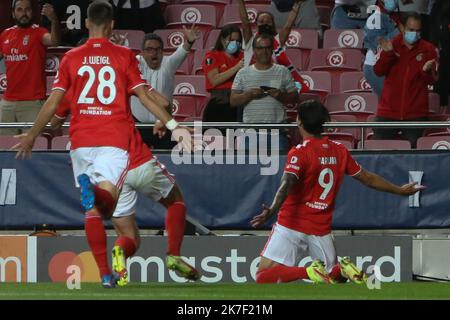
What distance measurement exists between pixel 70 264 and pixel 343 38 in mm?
5293

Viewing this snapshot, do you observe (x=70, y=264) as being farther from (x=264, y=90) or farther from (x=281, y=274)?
(x=281, y=274)

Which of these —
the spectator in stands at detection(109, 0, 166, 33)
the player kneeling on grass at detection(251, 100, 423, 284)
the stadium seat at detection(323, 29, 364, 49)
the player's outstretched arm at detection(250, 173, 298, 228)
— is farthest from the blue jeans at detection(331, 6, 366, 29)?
the player's outstretched arm at detection(250, 173, 298, 228)

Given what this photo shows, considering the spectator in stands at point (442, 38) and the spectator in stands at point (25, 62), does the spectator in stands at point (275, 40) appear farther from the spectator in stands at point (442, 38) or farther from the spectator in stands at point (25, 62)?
the spectator in stands at point (25, 62)

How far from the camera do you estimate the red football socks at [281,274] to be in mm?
12289

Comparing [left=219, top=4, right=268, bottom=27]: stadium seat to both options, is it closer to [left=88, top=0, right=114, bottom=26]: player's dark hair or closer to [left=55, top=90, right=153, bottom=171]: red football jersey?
[left=55, top=90, right=153, bottom=171]: red football jersey

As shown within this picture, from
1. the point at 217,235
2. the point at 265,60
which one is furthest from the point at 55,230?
the point at 265,60

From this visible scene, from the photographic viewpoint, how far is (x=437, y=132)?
1641 cm

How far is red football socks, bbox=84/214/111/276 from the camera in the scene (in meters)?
10.7

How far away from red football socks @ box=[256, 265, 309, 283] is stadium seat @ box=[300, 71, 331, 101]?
212 inches

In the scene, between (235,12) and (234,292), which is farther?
(235,12)

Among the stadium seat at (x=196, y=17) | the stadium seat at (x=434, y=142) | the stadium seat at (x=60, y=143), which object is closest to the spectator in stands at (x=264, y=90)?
the stadium seat at (x=434, y=142)

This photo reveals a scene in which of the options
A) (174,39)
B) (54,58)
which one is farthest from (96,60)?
(174,39)

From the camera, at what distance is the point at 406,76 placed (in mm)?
16094

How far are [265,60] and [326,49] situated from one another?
304 cm
